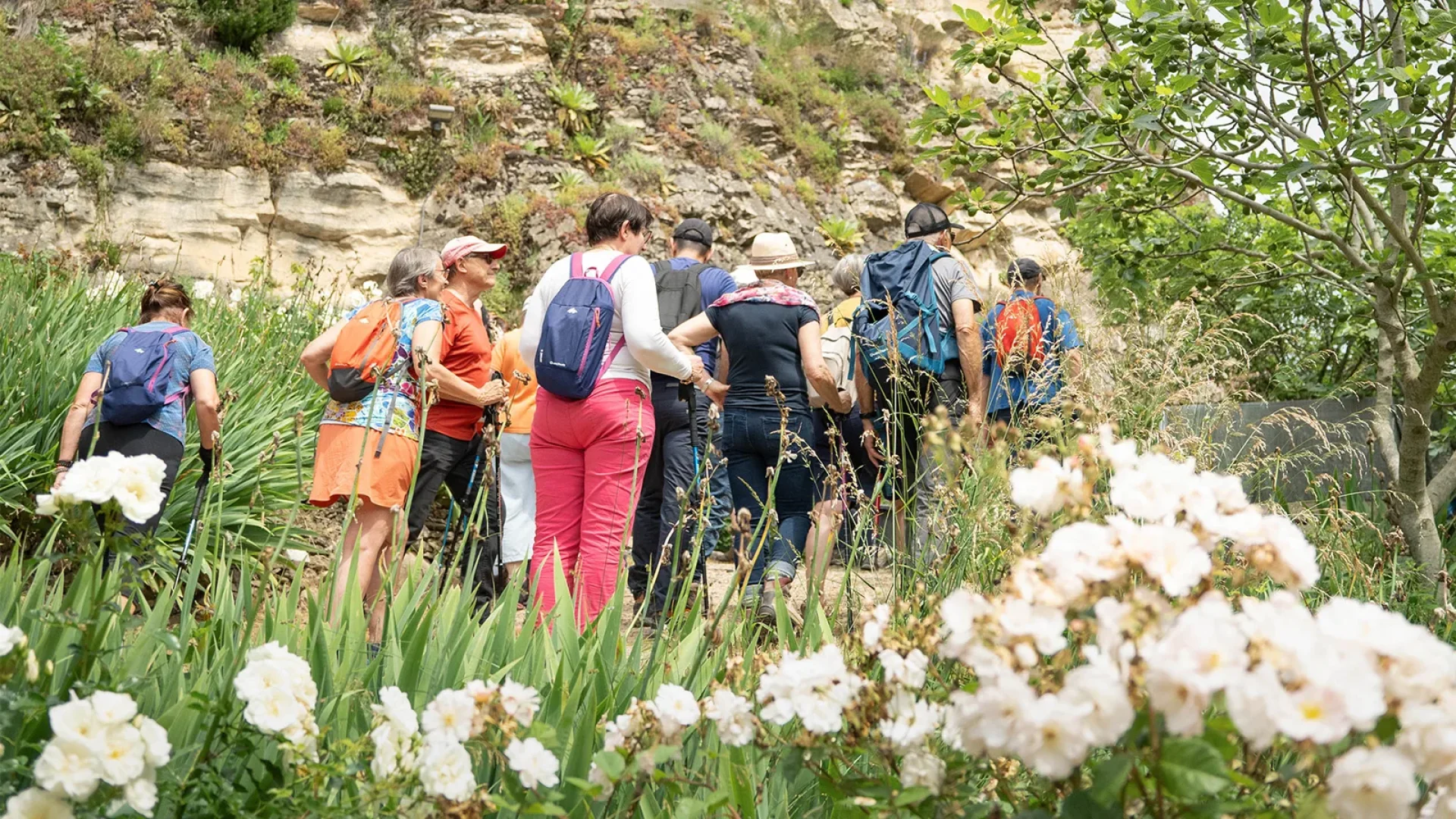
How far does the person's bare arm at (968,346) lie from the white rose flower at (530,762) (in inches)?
128

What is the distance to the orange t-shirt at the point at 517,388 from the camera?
4.56 m

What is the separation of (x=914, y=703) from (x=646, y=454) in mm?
2423

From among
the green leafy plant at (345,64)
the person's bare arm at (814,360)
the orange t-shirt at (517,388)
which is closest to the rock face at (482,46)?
the green leafy plant at (345,64)

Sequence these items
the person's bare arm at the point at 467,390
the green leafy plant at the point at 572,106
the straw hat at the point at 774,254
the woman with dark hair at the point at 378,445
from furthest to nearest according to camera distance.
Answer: the green leafy plant at the point at 572,106, the straw hat at the point at 774,254, the person's bare arm at the point at 467,390, the woman with dark hair at the point at 378,445

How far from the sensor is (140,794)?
3.91 ft

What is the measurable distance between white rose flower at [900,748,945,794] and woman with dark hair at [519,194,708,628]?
2330 mm

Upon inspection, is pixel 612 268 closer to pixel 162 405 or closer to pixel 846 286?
pixel 162 405

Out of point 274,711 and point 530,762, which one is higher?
point 530,762

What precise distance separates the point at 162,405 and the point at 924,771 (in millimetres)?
3552

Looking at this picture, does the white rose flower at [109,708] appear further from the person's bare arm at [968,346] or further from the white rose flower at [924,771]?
the person's bare arm at [968,346]

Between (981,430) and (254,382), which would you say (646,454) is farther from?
(254,382)

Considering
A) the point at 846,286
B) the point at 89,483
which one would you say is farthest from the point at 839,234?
the point at 89,483

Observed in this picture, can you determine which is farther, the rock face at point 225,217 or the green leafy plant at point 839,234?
the green leafy plant at point 839,234

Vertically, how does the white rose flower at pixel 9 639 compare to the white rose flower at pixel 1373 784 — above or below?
below
